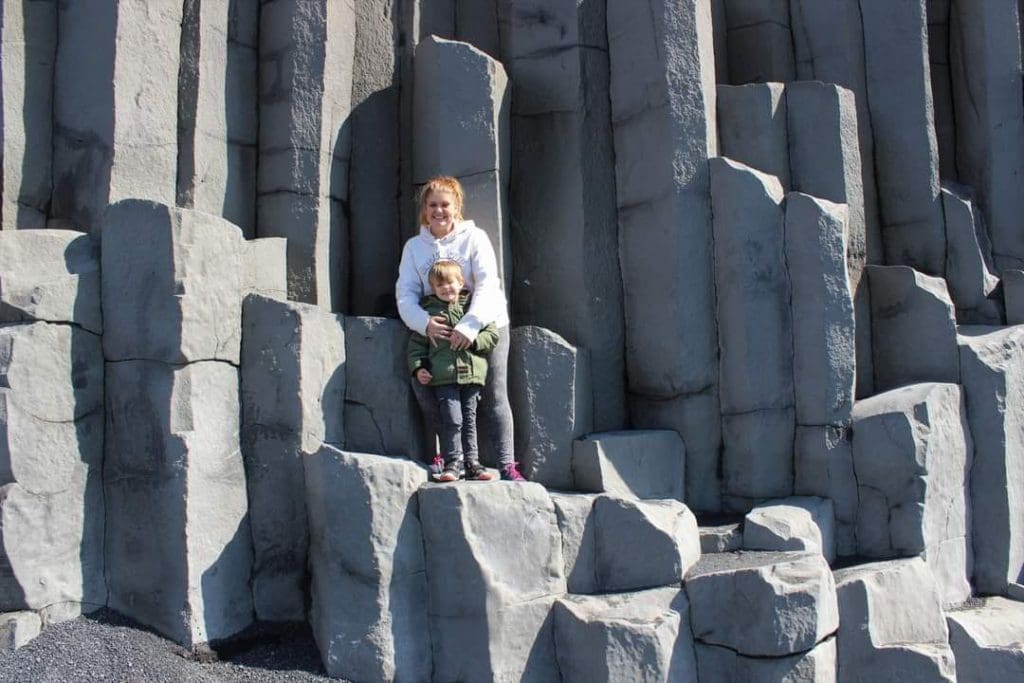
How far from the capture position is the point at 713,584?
5.05m

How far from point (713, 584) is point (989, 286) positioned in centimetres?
353

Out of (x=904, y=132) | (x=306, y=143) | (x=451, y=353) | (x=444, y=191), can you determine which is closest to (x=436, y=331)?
(x=451, y=353)

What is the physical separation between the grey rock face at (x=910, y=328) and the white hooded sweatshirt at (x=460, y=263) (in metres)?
2.72

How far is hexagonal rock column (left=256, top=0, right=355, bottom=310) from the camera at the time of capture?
6141 mm

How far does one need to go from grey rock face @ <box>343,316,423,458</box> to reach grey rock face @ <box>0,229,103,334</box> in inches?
53.3

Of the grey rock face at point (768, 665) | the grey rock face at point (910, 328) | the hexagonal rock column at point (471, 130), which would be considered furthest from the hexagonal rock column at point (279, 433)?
the grey rock face at point (910, 328)

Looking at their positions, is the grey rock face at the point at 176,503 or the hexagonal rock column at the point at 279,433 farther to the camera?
the hexagonal rock column at the point at 279,433

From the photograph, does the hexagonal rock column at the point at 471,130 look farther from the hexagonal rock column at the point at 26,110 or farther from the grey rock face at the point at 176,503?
the hexagonal rock column at the point at 26,110

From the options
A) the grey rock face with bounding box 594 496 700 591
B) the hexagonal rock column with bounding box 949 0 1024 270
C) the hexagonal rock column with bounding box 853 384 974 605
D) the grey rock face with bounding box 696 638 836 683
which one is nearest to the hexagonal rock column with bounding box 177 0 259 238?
the grey rock face with bounding box 594 496 700 591

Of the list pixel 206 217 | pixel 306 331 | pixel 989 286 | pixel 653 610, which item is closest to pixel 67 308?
pixel 206 217

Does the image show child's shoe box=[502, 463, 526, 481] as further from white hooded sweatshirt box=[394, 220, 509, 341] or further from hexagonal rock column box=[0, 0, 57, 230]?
hexagonal rock column box=[0, 0, 57, 230]

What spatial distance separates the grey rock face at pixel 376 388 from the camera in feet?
18.4

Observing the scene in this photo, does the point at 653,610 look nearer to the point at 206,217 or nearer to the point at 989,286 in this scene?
the point at 206,217

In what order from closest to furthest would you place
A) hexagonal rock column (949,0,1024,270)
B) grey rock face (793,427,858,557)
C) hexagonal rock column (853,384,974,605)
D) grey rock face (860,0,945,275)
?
1. hexagonal rock column (853,384,974,605)
2. grey rock face (793,427,858,557)
3. grey rock face (860,0,945,275)
4. hexagonal rock column (949,0,1024,270)
